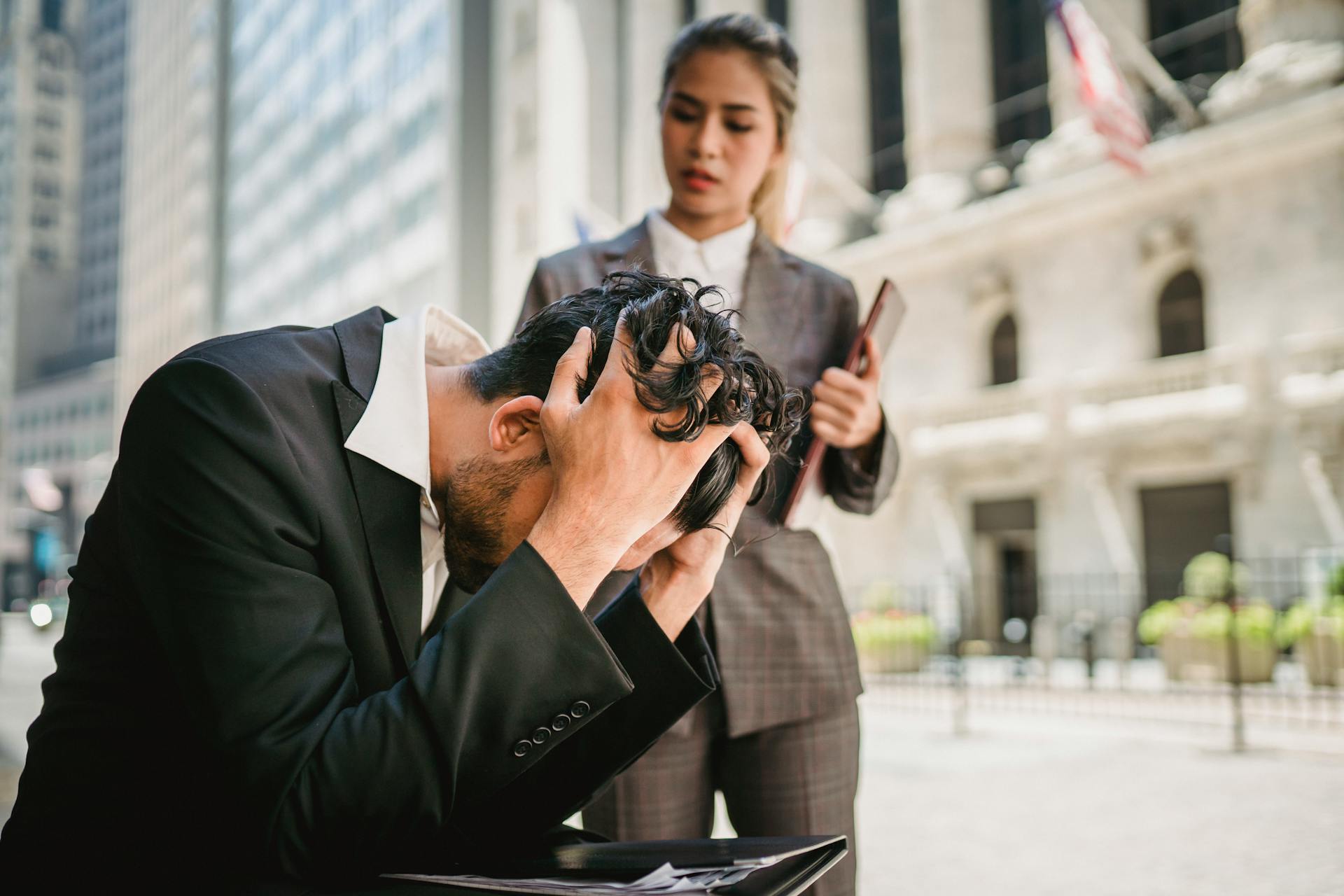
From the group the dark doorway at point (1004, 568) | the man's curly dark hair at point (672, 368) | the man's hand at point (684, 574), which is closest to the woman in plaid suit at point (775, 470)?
the man's hand at point (684, 574)

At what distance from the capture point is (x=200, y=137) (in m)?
79.4

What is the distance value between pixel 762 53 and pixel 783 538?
3.47ft

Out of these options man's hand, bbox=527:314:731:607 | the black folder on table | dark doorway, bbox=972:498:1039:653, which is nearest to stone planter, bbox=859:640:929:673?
dark doorway, bbox=972:498:1039:653

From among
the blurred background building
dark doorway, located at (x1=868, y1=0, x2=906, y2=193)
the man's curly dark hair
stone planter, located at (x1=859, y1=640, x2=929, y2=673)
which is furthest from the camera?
dark doorway, located at (x1=868, y1=0, x2=906, y2=193)

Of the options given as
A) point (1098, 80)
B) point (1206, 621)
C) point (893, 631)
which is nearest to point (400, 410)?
point (1206, 621)

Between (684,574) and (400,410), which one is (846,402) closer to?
(684,574)

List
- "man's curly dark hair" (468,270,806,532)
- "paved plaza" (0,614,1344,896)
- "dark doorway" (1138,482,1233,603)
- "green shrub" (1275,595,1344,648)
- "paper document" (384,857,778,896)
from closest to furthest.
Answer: "paper document" (384,857,778,896), "man's curly dark hair" (468,270,806,532), "paved plaza" (0,614,1344,896), "green shrub" (1275,595,1344,648), "dark doorway" (1138,482,1233,603)

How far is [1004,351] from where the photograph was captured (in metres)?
21.0

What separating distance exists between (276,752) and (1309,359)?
17.6 m

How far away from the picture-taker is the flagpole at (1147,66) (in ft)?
53.0

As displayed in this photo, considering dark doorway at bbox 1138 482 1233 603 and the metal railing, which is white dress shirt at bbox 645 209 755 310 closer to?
the metal railing

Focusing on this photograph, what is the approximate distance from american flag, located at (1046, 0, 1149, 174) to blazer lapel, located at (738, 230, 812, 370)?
39.2 feet

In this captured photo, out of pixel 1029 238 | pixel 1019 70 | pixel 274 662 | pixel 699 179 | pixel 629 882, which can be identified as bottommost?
pixel 629 882

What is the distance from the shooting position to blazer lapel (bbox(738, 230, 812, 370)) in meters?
2.26
